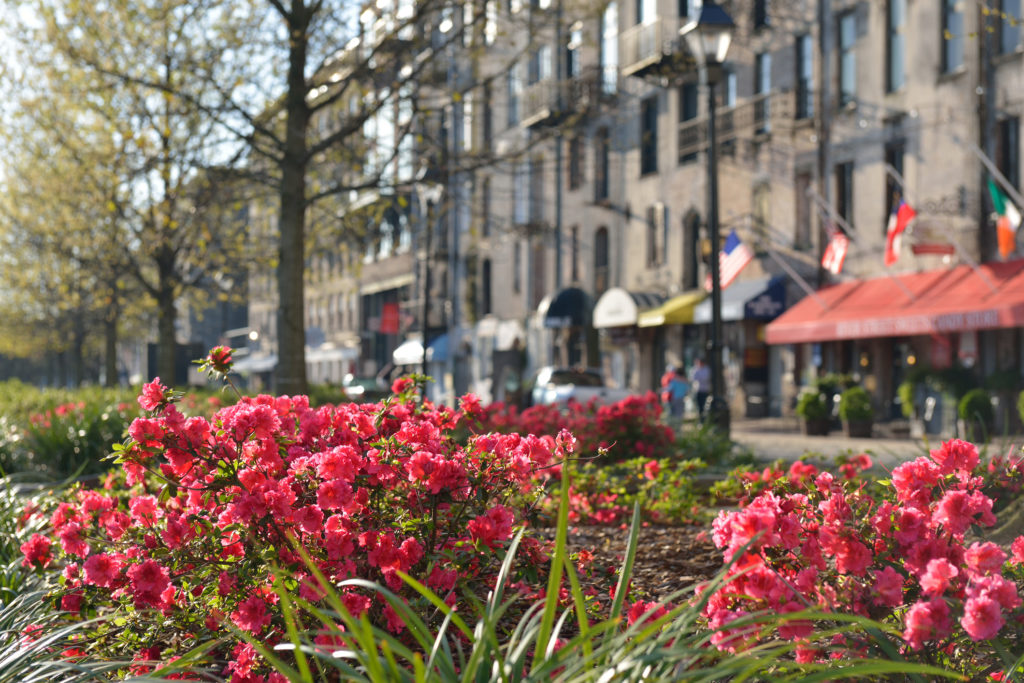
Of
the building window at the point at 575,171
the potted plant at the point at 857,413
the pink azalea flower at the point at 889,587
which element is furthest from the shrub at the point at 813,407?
A: the pink azalea flower at the point at 889,587

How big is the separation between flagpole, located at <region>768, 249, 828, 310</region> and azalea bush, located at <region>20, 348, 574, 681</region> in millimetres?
23862

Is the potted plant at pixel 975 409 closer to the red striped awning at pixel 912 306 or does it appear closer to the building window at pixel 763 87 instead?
the red striped awning at pixel 912 306

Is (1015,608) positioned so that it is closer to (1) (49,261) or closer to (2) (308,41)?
(2) (308,41)

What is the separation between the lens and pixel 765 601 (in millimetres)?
3055

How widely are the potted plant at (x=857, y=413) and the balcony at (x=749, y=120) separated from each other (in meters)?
9.28

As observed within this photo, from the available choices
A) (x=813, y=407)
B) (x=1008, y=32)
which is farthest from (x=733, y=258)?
(x=1008, y=32)

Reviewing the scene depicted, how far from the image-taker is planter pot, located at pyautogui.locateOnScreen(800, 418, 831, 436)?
2381 cm

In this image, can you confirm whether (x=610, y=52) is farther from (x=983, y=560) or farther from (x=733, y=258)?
(x=983, y=560)

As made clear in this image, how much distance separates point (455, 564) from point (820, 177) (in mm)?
26004

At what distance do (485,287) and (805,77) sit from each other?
2077cm

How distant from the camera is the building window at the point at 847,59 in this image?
90.8 ft

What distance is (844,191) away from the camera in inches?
1110

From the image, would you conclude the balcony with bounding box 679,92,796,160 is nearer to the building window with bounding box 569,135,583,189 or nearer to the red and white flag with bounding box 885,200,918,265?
the building window with bounding box 569,135,583,189

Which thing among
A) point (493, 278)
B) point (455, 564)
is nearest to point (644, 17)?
point (493, 278)
